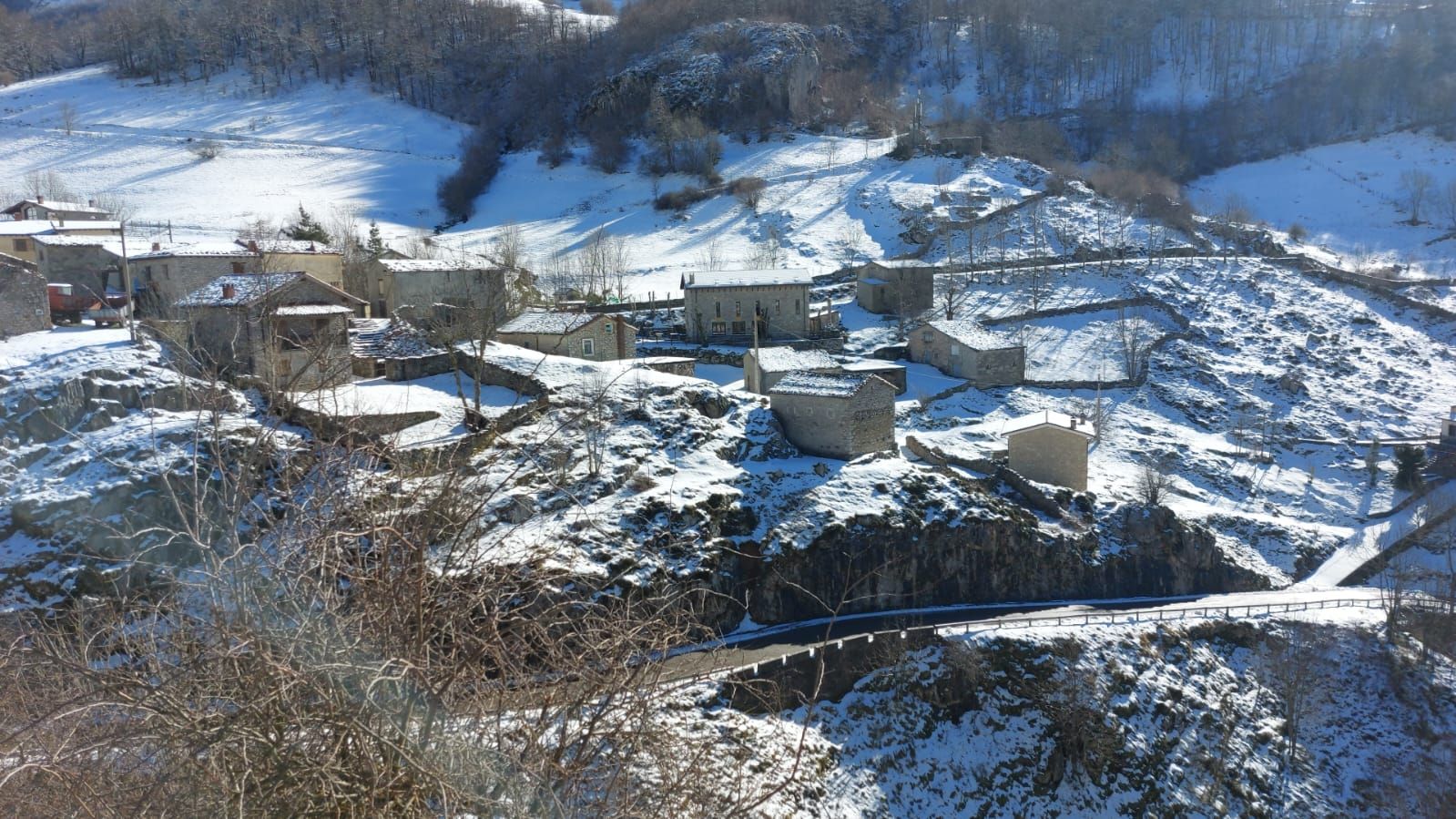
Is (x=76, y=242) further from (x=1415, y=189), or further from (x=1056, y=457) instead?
(x=1415, y=189)

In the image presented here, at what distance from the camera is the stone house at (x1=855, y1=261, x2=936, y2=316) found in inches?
1662

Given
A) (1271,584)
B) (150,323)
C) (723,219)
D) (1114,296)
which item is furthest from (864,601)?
(723,219)

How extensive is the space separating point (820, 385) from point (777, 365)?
3.57 m

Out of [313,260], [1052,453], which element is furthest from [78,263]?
[1052,453]

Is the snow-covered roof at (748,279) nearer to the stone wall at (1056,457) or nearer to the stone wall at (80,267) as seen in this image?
the stone wall at (1056,457)

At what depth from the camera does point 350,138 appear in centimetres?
7144

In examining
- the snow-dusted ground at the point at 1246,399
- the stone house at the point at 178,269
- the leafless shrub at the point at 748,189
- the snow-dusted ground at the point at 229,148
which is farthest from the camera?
the leafless shrub at the point at 748,189

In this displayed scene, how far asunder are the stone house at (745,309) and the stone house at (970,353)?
177 inches

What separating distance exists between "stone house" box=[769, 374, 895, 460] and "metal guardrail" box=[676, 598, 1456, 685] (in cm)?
674

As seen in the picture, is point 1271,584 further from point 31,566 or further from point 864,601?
point 31,566

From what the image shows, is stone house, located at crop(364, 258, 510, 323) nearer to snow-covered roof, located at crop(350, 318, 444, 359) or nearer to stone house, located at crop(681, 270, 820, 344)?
snow-covered roof, located at crop(350, 318, 444, 359)

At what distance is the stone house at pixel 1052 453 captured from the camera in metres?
27.5

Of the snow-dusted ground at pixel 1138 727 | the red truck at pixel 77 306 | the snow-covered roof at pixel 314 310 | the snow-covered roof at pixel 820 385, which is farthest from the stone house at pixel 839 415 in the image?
the red truck at pixel 77 306

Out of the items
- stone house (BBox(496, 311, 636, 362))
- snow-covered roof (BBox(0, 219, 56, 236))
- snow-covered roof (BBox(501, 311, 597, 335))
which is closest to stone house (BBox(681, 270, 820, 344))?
stone house (BBox(496, 311, 636, 362))
